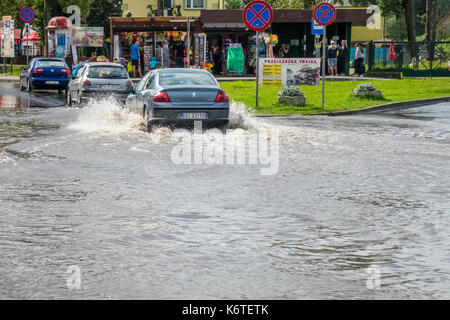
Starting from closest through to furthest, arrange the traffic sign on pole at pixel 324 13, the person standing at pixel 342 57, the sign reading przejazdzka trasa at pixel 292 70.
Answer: the traffic sign on pole at pixel 324 13, the sign reading przejazdzka trasa at pixel 292 70, the person standing at pixel 342 57

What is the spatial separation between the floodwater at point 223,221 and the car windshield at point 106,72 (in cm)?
968

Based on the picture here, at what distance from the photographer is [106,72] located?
1032 inches

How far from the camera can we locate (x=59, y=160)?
1357 cm

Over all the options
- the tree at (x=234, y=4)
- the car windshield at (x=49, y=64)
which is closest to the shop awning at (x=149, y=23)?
the car windshield at (x=49, y=64)

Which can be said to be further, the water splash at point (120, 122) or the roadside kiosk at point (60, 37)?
the roadside kiosk at point (60, 37)

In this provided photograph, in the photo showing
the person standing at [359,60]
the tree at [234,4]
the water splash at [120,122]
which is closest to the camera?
the water splash at [120,122]

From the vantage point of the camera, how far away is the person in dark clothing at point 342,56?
4931 centimetres

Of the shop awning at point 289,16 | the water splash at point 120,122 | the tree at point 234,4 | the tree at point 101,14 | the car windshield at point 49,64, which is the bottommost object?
the water splash at point 120,122

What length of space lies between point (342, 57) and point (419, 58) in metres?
8.65

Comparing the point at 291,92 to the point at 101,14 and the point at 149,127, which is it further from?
the point at 101,14

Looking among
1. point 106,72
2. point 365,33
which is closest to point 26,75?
point 106,72

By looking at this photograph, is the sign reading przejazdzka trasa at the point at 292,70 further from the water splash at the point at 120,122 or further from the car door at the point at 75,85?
the car door at the point at 75,85

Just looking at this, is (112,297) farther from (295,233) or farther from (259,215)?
(259,215)

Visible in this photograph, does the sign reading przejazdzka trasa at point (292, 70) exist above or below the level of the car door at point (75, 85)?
above
